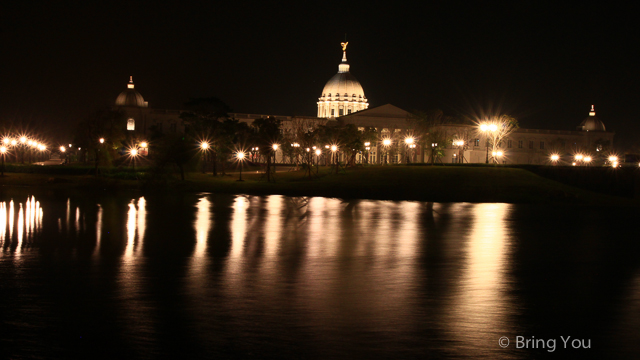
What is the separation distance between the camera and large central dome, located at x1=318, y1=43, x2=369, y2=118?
124 meters

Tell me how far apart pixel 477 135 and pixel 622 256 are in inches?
3670

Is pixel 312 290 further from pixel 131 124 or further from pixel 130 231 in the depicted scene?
pixel 131 124

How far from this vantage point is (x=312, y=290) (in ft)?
33.2

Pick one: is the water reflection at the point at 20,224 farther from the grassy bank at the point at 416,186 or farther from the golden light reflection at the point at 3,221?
the grassy bank at the point at 416,186

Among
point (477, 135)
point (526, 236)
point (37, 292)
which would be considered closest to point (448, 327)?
point (37, 292)

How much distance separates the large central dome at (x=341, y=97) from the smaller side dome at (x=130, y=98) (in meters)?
40.5

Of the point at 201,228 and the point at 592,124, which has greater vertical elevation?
the point at 592,124

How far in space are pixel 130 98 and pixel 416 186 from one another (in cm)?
7806

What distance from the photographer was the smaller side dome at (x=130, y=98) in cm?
10131

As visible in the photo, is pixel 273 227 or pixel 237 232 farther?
pixel 273 227

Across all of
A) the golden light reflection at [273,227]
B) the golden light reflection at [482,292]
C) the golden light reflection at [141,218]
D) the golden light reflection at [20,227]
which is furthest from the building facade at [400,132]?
the golden light reflection at [482,292]

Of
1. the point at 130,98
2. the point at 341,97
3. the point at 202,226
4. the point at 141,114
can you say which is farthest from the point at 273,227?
the point at 341,97

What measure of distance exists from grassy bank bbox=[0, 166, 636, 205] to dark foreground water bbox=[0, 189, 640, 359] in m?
14.6

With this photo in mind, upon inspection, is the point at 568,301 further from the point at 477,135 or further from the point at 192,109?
the point at 477,135
